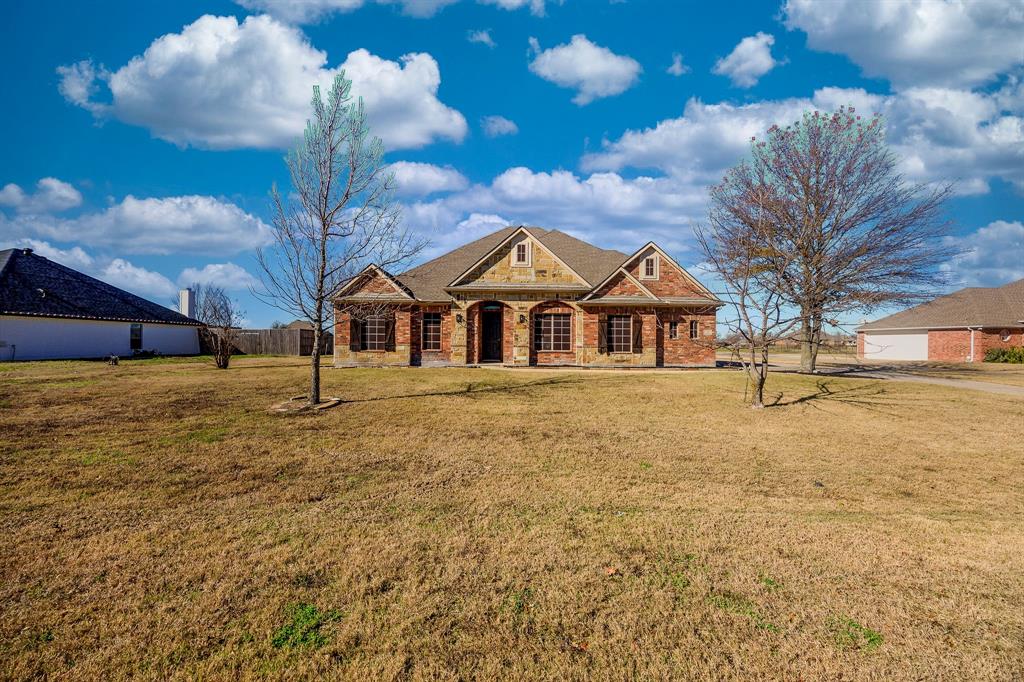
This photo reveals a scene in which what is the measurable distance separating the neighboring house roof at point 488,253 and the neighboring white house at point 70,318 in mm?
18885

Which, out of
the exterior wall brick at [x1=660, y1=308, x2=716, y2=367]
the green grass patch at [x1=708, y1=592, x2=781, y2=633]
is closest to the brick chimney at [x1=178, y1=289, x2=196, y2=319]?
the exterior wall brick at [x1=660, y1=308, x2=716, y2=367]

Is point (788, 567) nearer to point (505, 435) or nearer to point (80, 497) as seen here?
point (505, 435)

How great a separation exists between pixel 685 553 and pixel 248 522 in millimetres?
4059

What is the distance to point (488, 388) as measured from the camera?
49.2ft

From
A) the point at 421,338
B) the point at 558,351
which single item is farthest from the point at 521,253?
the point at 421,338

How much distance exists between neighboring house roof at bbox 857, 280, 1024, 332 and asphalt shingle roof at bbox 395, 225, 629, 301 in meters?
22.3

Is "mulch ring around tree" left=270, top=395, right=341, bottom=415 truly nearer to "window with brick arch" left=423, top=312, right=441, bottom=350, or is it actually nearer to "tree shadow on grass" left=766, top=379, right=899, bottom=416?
"tree shadow on grass" left=766, top=379, right=899, bottom=416

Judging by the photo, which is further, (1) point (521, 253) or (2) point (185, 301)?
(2) point (185, 301)

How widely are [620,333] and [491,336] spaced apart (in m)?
6.26

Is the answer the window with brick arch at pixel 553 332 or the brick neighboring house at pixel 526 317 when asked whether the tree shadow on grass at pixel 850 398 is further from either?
the window with brick arch at pixel 553 332

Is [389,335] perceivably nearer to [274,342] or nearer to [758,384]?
[274,342]

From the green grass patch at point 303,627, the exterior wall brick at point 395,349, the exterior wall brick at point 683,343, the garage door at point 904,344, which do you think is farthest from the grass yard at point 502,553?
the garage door at point 904,344

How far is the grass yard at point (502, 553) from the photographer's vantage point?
2.82m

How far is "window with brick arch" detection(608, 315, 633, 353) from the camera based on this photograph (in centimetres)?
2322
